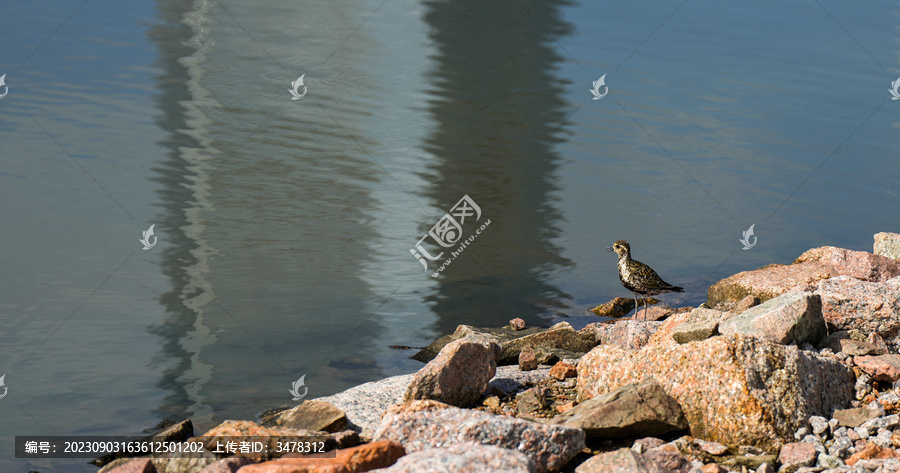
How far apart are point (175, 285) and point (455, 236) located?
173 inches

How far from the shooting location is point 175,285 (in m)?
Result: 9.89

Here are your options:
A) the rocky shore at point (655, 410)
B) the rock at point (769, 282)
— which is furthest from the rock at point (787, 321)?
the rock at point (769, 282)

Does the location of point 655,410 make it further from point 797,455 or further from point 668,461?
point 797,455

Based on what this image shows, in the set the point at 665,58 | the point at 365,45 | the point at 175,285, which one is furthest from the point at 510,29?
the point at 175,285

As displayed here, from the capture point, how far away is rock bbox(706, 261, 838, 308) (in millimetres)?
8852

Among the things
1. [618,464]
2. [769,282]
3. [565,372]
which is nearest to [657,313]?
[769,282]

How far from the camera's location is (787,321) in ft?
20.6

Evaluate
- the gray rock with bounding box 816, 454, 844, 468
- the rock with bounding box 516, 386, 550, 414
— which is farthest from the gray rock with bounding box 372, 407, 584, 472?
the gray rock with bounding box 816, 454, 844, 468

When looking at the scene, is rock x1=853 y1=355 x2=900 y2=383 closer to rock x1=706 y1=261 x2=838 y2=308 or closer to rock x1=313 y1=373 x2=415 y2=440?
rock x1=706 y1=261 x2=838 y2=308

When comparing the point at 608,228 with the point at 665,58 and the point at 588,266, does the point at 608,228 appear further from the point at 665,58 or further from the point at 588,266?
the point at 665,58

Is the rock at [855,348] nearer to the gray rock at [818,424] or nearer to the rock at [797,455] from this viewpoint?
the gray rock at [818,424]

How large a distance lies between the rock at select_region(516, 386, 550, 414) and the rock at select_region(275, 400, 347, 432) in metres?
1.33

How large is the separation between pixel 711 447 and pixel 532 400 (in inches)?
59.7

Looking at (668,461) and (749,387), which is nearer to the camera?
(668,461)
